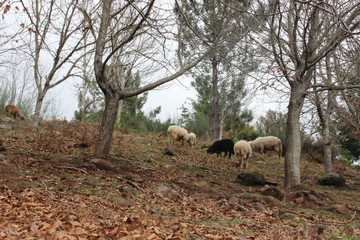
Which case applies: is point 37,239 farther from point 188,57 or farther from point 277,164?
point 277,164

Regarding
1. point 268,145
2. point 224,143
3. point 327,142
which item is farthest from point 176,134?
point 327,142

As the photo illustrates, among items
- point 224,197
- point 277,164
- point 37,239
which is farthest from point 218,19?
point 277,164

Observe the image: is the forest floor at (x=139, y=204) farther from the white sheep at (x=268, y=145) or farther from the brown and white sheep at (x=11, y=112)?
the brown and white sheep at (x=11, y=112)

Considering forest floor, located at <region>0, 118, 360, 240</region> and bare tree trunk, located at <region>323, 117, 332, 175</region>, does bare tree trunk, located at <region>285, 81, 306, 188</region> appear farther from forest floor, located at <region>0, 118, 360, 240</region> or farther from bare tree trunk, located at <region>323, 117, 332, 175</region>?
bare tree trunk, located at <region>323, 117, 332, 175</region>

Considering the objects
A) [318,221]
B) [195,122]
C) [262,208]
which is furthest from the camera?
[195,122]

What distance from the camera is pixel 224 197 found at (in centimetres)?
705

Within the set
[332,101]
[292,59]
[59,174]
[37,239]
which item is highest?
[292,59]

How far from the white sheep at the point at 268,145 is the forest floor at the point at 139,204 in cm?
823

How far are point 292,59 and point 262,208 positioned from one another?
5.08m

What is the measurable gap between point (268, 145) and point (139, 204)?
13.9 metres

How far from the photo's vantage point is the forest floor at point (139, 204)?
4.00 metres

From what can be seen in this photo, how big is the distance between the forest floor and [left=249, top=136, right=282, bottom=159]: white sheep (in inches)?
324

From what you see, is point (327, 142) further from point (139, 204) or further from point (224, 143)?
point (139, 204)

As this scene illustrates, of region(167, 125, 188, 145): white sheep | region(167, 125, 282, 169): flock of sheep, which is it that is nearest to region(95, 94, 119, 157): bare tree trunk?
region(167, 125, 282, 169): flock of sheep
